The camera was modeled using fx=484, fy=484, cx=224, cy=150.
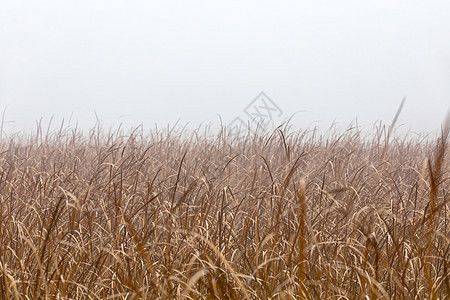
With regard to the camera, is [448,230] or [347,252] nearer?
[347,252]

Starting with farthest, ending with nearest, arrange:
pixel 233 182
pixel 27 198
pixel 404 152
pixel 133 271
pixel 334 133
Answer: pixel 334 133, pixel 404 152, pixel 233 182, pixel 27 198, pixel 133 271

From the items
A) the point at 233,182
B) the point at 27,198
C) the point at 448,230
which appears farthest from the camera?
the point at 233,182

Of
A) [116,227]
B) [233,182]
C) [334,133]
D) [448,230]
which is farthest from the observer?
[334,133]

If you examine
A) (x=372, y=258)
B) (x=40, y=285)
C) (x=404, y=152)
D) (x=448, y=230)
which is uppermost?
(x=404, y=152)

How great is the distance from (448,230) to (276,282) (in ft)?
3.51

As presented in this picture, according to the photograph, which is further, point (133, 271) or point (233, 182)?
point (233, 182)

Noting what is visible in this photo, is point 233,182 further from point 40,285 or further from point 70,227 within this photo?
point 40,285

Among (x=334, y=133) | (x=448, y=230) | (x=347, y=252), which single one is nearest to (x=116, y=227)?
(x=347, y=252)

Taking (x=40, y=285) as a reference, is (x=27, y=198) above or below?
above

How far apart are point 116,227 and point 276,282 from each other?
2.47ft

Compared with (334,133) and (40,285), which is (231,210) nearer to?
(40,285)

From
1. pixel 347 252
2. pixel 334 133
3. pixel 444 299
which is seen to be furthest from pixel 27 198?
pixel 334 133

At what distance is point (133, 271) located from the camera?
6.71 ft

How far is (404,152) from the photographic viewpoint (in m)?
5.47
